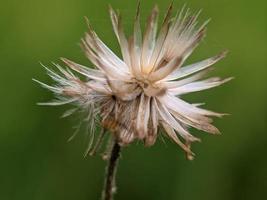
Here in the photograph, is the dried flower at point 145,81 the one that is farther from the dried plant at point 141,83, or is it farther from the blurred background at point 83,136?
the blurred background at point 83,136

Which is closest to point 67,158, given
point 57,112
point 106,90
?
point 57,112

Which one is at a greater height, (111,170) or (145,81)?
(145,81)

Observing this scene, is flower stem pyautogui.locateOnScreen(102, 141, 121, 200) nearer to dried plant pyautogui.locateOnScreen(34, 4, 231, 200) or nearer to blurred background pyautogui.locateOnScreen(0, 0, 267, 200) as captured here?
dried plant pyautogui.locateOnScreen(34, 4, 231, 200)

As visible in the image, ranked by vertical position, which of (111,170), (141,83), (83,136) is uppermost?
(83,136)

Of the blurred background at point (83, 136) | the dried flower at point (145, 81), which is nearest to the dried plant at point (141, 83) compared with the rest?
the dried flower at point (145, 81)

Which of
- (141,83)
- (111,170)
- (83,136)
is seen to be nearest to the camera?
(111,170)

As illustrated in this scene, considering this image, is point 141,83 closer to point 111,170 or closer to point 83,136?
point 111,170

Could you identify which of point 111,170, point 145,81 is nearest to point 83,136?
point 145,81
